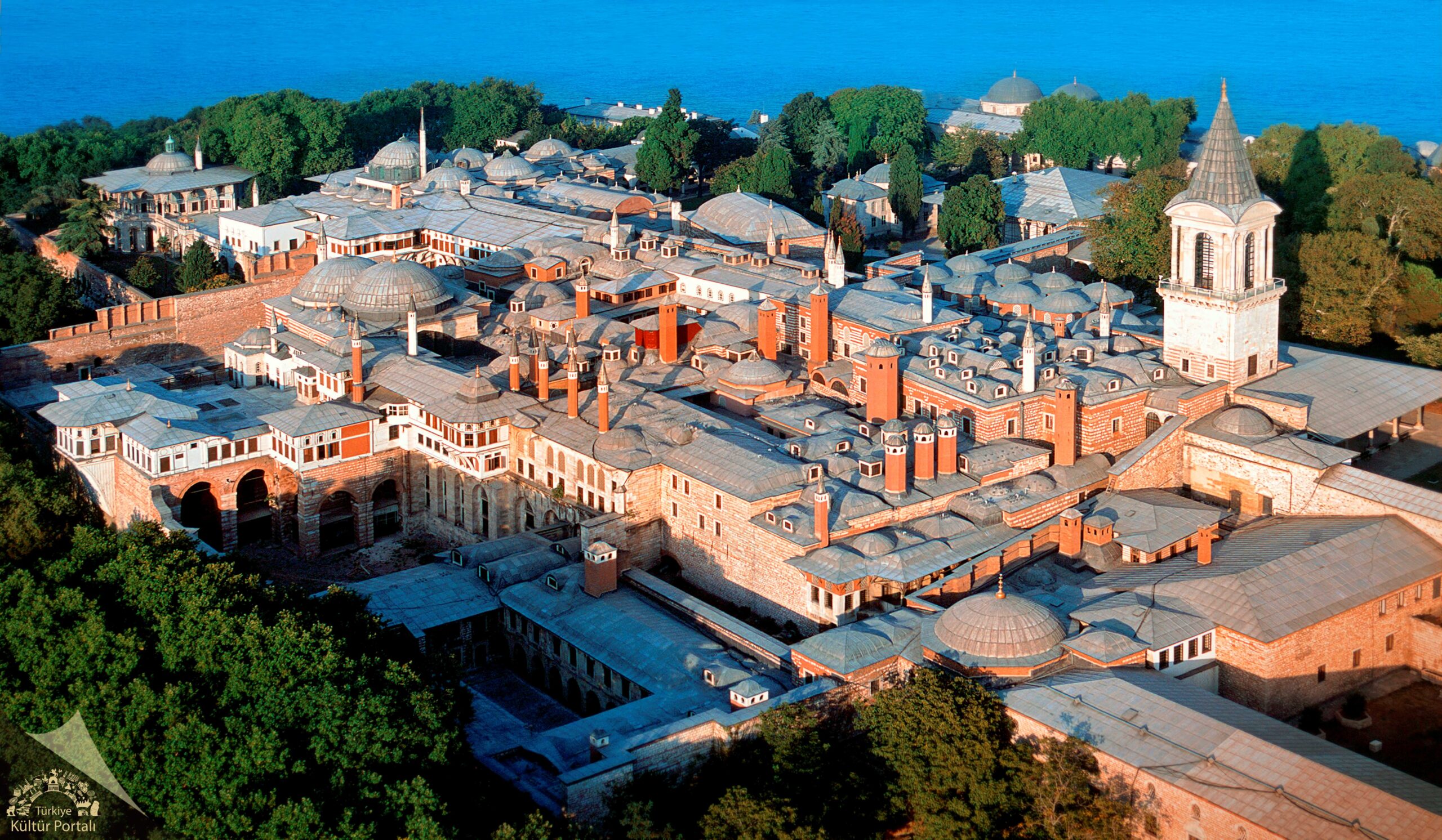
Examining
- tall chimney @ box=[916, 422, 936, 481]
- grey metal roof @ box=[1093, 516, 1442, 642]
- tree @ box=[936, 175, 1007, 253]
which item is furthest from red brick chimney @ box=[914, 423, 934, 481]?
tree @ box=[936, 175, 1007, 253]

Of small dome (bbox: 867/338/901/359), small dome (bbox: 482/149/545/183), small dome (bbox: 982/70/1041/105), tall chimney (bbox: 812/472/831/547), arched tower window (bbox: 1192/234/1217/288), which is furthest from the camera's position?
small dome (bbox: 982/70/1041/105)

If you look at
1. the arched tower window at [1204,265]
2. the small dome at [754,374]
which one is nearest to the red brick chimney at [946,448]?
the small dome at [754,374]

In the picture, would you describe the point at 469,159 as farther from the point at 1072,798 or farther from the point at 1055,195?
the point at 1072,798

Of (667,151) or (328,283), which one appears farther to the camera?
(667,151)

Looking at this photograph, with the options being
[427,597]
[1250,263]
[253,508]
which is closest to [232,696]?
[427,597]

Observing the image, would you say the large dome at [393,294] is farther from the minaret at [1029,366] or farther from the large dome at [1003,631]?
the large dome at [1003,631]

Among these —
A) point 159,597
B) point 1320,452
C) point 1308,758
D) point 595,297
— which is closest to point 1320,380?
point 1320,452

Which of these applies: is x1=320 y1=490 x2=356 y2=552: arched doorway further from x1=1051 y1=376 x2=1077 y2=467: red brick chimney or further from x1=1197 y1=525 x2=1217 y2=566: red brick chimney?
x1=1197 y1=525 x2=1217 y2=566: red brick chimney

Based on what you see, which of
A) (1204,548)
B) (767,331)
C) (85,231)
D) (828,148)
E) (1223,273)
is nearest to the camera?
(1204,548)
